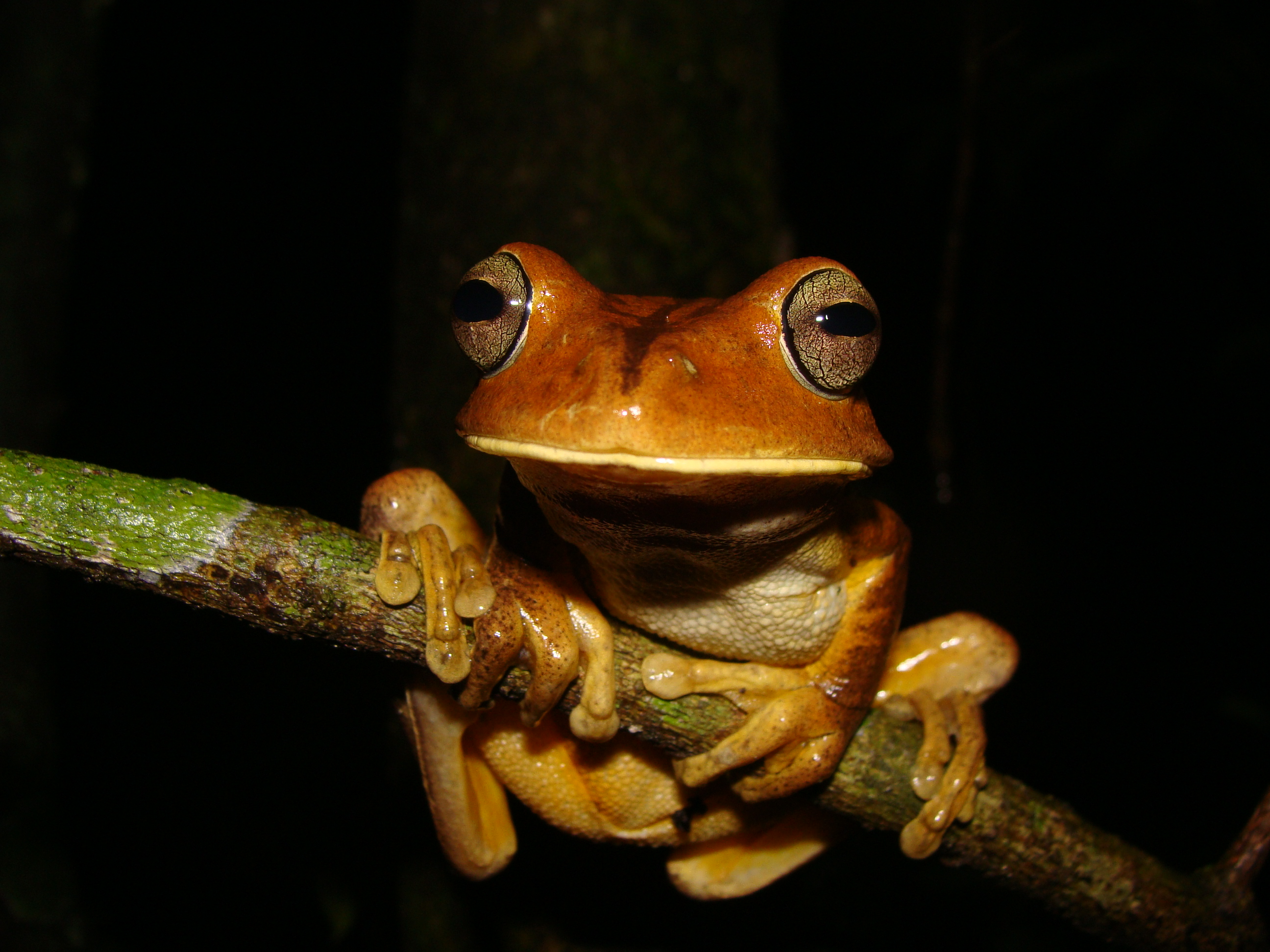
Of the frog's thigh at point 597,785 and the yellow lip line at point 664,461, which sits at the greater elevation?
the yellow lip line at point 664,461

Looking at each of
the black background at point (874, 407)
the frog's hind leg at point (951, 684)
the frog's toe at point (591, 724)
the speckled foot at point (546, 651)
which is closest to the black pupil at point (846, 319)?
the speckled foot at point (546, 651)

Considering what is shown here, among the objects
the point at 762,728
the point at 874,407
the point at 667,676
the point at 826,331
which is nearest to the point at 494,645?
the point at 667,676

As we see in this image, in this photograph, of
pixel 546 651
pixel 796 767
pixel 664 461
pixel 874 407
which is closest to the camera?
pixel 664 461

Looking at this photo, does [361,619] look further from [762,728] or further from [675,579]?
[762,728]

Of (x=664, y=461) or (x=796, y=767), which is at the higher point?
(x=664, y=461)

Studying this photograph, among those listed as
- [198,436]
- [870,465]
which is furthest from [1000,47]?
[198,436]

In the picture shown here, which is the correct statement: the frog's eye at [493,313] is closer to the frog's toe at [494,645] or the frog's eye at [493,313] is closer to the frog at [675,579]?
the frog at [675,579]

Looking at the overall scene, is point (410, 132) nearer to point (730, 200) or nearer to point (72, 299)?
point (730, 200)
